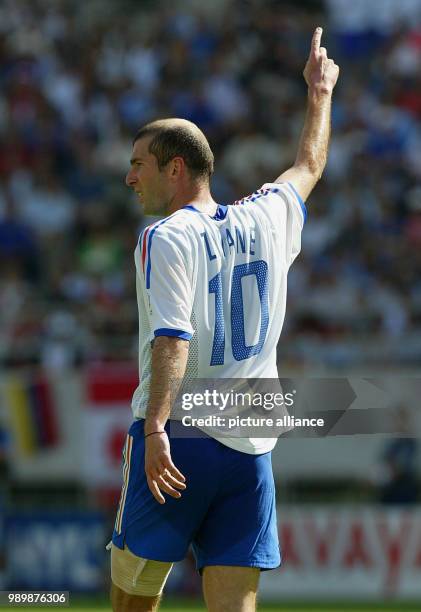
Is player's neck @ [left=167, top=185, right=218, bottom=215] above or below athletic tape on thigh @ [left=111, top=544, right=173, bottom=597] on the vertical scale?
above

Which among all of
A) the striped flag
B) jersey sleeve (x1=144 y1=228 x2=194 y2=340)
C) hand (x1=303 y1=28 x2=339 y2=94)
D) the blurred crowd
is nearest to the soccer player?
jersey sleeve (x1=144 y1=228 x2=194 y2=340)

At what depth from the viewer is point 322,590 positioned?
13320mm

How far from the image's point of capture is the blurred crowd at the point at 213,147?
1365cm

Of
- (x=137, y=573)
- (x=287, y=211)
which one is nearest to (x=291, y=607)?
(x=137, y=573)

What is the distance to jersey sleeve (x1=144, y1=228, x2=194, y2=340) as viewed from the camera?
448 centimetres

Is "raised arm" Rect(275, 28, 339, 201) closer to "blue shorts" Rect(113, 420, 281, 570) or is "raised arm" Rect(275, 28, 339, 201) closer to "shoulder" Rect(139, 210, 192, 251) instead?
"shoulder" Rect(139, 210, 192, 251)

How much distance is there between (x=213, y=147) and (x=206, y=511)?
11.5 metres

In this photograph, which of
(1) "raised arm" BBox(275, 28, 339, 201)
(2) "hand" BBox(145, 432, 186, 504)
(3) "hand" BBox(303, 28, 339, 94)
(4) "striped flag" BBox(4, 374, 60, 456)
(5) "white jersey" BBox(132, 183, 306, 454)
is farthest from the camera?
(4) "striped flag" BBox(4, 374, 60, 456)

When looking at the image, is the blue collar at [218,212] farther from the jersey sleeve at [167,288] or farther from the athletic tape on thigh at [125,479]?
the athletic tape on thigh at [125,479]

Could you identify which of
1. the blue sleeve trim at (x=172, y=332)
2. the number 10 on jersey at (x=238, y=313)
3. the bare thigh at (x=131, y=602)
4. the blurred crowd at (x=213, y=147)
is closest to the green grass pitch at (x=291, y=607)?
the blurred crowd at (x=213, y=147)

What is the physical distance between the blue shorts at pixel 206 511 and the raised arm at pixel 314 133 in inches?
45.7

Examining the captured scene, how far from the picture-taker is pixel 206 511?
473cm

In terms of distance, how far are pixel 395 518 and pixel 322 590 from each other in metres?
1.08

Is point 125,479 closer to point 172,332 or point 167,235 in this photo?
point 172,332
